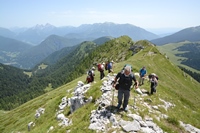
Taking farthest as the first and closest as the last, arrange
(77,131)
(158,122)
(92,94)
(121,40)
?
(121,40), (92,94), (158,122), (77,131)

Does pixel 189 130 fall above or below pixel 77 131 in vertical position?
below

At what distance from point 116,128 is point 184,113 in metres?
14.5

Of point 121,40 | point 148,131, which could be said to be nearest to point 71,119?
point 148,131

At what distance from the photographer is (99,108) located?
2089cm

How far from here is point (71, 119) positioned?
74.1 feet

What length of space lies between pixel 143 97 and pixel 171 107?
4.39 m

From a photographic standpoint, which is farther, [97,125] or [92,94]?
[92,94]

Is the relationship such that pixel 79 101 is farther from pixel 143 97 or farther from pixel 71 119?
pixel 143 97

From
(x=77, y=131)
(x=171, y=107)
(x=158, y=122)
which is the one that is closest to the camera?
(x=77, y=131)

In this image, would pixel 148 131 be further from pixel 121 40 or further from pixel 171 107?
→ pixel 121 40

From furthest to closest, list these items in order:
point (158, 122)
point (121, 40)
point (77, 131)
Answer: point (121, 40) < point (158, 122) < point (77, 131)

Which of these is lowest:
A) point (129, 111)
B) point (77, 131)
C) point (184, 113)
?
point (184, 113)

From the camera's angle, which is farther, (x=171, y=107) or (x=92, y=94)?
(x=171, y=107)

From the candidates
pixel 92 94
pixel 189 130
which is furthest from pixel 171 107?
pixel 92 94
